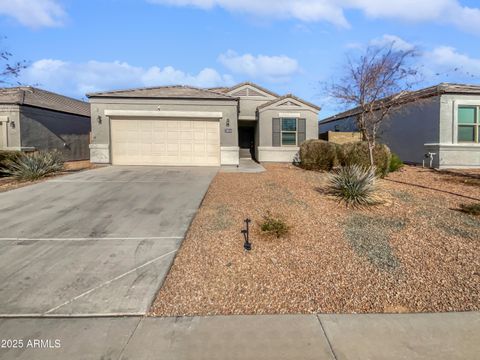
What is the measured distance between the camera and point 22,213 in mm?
8070

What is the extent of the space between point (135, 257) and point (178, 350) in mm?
2537

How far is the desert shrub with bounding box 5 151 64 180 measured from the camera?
493 inches

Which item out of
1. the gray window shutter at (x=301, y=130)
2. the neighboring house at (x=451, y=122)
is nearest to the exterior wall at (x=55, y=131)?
the gray window shutter at (x=301, y=130)

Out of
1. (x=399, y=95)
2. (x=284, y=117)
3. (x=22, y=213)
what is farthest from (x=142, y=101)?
(x=399, y=95)

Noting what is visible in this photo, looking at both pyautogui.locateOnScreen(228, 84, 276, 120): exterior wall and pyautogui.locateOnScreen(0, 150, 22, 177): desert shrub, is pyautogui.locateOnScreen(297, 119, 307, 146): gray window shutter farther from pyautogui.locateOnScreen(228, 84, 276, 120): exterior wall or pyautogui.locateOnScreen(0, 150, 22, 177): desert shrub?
pyautogui.locateOnScreen(0, 150, 22, 177): desert shrub

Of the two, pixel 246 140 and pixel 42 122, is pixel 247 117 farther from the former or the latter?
pixel 42 122

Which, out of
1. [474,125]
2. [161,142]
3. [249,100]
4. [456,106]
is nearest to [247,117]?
[249,100]

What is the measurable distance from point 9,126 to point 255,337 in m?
19.5

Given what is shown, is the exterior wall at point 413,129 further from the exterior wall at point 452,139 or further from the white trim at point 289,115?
the white trim at point 289,115

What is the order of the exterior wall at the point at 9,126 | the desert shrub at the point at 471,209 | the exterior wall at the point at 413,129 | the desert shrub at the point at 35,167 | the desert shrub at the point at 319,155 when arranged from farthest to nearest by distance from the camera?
the exterior wall at the point at 9,126
the exterior wall at the point at 413,129
the desert shrub at the point at 319,155
the desert shrub at the point at 35,167
the desert shrub at the point at 471,209

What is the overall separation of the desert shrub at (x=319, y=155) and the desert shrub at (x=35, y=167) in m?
10.4

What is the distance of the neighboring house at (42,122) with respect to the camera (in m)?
18.1

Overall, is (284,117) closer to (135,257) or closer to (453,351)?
(135,257)

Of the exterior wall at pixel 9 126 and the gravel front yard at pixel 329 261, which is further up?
the exterior wall at pixel 9 126
